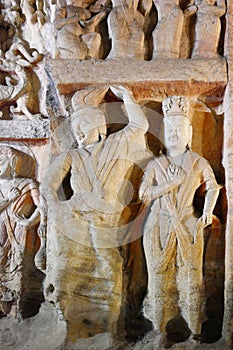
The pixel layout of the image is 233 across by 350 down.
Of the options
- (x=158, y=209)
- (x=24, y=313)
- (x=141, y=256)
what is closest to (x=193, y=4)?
(x=158, y=209)

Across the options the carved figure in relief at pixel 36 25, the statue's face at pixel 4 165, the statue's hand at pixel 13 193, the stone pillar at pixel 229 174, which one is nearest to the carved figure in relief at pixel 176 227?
the stone pillar at pixel 229 174

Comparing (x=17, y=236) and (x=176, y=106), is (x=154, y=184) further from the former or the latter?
(x=17, y=236)

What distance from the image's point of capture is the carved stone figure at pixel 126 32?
3.97 meters

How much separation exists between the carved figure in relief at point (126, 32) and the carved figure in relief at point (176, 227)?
0.56 m

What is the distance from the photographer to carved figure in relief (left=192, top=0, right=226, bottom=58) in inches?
156

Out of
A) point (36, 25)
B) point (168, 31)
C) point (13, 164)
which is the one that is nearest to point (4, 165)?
point (13, 164)

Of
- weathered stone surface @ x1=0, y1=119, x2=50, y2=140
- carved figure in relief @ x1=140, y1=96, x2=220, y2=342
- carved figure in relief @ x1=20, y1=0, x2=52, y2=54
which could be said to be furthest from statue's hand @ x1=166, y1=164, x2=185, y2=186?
carved figure in relief @ x1=20, y1=0, x2=52, y2=54

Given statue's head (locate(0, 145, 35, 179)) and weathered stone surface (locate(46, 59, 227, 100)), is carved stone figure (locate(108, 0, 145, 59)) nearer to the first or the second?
weathered stone surface (locate(46, 59, 227, 100))

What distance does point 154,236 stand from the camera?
3652mm

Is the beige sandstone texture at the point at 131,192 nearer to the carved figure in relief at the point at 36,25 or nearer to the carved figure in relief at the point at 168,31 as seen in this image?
the carved figure in relief at the point at 168,31

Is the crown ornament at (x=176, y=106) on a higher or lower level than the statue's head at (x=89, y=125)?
higher

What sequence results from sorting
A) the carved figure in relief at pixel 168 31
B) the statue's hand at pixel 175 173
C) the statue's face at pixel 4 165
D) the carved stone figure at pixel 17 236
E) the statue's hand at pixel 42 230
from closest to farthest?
1. the statue's hand at pixel 175 173
2. the carved figure in relief at pixel 168 31
3. the statue's hand at pixel 42 230
4. the carved stone figure at pixel 17 236
5. the statue's face at pixel 4 165

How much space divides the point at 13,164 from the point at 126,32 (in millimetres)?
1564

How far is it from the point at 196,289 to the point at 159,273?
0.30 meters
